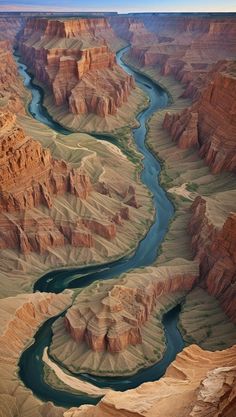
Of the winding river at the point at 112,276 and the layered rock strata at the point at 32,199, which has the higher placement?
the layered rock strata at the point at 32,199

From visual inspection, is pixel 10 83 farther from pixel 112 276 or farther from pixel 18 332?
pixel 18 332

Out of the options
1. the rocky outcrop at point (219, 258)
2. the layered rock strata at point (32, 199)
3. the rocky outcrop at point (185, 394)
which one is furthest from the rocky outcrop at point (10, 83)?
the rocky outcrop at point (185, 394)

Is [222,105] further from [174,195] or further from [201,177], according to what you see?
[174,195]

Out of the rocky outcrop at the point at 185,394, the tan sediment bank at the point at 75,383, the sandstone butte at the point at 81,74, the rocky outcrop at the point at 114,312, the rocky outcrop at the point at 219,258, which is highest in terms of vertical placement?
the sandstone butte at the point at 81,74

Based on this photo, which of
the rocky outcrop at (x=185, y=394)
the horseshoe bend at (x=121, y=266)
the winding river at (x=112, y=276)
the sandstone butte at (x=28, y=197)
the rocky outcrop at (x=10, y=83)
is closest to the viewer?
the rocky outcrop at (x=185, y=394)

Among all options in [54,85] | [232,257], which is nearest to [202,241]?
[232,257]

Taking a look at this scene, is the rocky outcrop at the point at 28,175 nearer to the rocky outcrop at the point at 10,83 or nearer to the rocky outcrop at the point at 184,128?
the rocky outcrop at the point at 184,128

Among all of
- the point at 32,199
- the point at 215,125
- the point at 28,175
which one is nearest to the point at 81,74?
the point at 215,125
